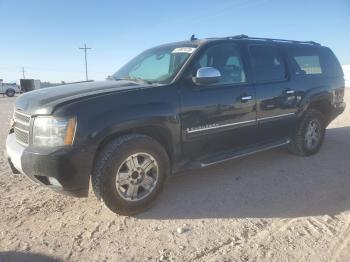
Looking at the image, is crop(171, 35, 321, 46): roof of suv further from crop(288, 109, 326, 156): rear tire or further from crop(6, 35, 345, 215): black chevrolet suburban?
crop(288, 109, 326, 156): rear tire

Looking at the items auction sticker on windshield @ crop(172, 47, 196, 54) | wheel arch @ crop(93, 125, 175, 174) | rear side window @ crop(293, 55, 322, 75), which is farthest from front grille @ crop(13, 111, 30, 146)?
rear side window @ crop(293, 55, 322, 75)

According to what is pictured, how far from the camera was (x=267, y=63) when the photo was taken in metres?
5.22

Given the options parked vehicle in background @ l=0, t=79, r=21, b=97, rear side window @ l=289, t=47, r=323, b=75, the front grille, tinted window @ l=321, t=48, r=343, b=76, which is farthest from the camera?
parked vehicle in background @ l=0, t=79, r=21, b=97

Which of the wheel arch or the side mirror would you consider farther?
the side mirror

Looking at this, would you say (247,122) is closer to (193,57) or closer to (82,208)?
(193,57)

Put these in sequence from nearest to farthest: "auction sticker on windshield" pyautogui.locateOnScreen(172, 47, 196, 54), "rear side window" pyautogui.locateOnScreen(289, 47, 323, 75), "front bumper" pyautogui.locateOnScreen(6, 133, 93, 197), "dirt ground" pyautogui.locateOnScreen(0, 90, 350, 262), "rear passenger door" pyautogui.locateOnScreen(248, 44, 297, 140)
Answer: "dirt ground" pyautogui.locateOnScreen(0, 90, 350, 262) → "front bumper" pyautogui.locateOnScreen(6, 133, 93, 197) → "auction sticker on windshield" pyautogui.locateOnScreen(172, 47, 196, 54) → "rear passenger door" pyautogui.locateOnScreen(248, 44, 297, 140) → "rear side window" pyautogui.locateOnScreen(289, 47, 323, 75)

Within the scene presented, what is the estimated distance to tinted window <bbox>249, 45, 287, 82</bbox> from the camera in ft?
16.4

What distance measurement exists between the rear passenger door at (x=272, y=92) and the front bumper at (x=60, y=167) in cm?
263

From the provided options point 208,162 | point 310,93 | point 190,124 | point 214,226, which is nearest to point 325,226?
point 214,226

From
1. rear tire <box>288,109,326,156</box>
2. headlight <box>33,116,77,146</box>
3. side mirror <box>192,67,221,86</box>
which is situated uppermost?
side mirror <box>192,67,221,86</box>

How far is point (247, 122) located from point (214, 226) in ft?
5.81

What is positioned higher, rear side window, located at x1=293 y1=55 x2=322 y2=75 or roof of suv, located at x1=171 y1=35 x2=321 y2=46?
roof of suv, located at x1=171 y1=35 x2=321 y2=46

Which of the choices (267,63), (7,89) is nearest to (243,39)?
(267,63)

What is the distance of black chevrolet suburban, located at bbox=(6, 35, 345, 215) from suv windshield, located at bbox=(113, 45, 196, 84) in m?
0.02
